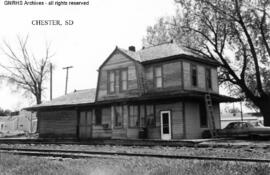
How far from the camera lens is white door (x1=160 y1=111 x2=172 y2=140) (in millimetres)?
22141

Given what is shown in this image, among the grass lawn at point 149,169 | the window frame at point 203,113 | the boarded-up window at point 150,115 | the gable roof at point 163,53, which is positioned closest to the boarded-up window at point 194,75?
the gable roof at point 163,53

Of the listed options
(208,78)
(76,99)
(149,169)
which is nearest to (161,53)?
(208,78)

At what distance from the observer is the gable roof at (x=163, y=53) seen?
23.5 metres

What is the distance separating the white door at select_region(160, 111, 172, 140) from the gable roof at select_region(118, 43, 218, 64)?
4.54 metres

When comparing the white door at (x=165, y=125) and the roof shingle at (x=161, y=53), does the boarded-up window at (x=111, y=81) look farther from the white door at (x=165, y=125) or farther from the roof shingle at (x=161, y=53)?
the white door at (x=165, y=125)

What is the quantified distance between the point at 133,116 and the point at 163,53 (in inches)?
229

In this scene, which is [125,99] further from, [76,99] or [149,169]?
[149,169]

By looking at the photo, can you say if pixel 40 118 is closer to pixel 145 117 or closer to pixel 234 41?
pixel 145 117

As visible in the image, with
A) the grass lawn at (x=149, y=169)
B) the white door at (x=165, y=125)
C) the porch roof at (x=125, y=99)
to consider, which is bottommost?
the grass lawn at (x=149, y=169)

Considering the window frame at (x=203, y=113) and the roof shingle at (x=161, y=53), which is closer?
the window frame at (x=203, y=113)

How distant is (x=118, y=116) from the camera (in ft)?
82.5

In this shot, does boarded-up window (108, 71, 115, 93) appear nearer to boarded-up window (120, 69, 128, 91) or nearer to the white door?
boarded-up window (120, 69, 128, 91)

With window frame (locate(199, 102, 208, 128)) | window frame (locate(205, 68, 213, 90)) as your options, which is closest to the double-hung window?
window frame (locate(199, 102, 208, 128))

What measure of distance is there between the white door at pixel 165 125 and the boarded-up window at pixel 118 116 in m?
3.86
